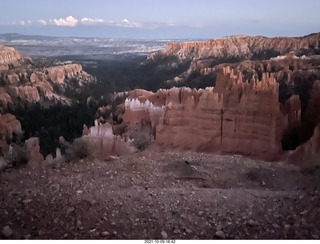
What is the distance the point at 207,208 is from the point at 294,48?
144 ft

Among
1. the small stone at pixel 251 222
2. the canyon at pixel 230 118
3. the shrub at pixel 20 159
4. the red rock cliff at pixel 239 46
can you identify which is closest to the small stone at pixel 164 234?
the small stone at pixel 251 222

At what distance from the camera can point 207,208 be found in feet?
14.0

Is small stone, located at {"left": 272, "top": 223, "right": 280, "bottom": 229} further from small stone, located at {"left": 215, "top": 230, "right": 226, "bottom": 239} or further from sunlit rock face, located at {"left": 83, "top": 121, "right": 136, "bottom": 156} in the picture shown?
sunlit rock face, located at {"left": 83, "top": 121, "right": 136, "bottom": 156}

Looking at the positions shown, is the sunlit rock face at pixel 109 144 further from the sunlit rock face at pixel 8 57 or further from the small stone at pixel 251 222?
the sunlit rock face at pixel 8 57

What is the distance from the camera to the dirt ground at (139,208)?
3662mm

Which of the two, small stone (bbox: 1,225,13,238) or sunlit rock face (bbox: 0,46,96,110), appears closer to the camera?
small stone (bbox: 1,225,13,238)

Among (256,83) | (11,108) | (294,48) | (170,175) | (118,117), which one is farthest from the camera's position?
(294,48)

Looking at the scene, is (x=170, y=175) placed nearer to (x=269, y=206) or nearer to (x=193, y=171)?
(x=193, y=171)

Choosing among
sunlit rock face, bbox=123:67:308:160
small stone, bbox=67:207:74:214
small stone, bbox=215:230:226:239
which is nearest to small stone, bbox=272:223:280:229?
small stone, bbox=215:230:226:239

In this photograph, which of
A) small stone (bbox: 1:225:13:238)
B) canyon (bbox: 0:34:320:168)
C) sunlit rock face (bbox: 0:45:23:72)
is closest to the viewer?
small stone (bbox: 1:225:13:238)

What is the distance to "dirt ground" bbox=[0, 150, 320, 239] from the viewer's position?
12.0ft

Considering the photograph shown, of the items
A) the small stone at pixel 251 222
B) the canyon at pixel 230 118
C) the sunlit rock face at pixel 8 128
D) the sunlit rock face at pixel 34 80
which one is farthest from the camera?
the sunlit rock face at pixel 34 80

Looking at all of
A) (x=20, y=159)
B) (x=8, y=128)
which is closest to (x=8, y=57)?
(x=8, y=128)
